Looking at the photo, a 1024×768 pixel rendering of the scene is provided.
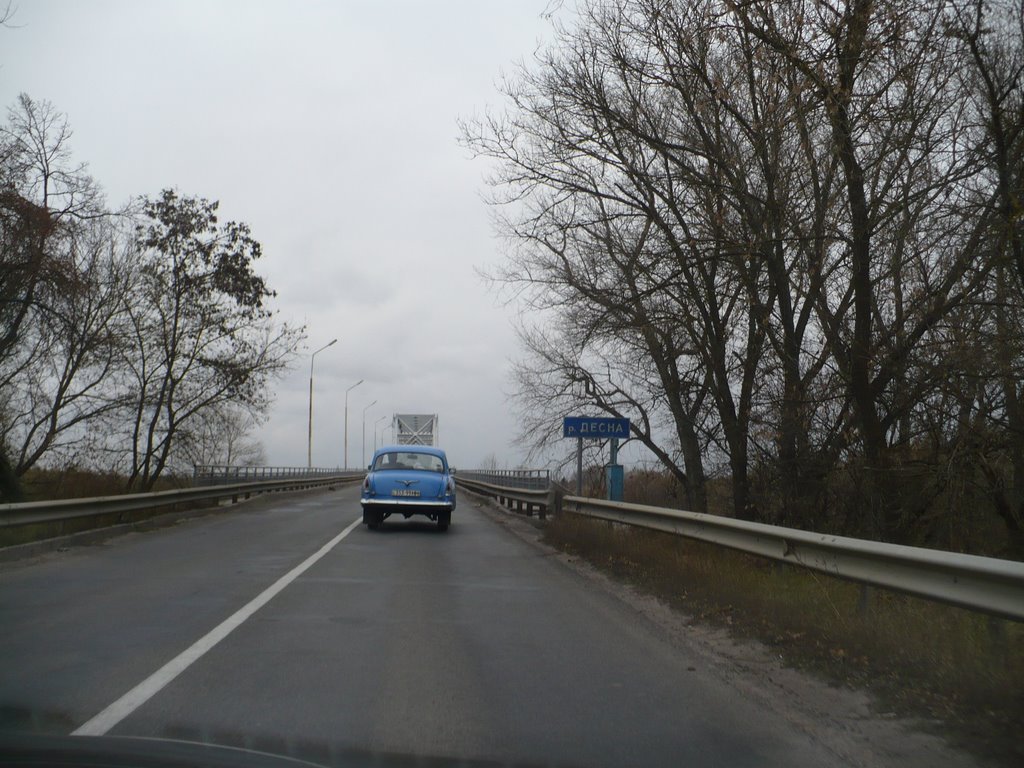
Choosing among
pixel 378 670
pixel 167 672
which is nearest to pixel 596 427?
pixel 378 670

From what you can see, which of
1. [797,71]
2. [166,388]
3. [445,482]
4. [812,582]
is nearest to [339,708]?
[812,582]

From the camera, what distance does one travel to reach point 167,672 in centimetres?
640

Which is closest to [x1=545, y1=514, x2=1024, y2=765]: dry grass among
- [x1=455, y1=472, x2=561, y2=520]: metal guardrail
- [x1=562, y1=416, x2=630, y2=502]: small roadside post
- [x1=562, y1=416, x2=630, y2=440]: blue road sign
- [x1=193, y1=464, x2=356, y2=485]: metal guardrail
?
[x1=455, y1=472, x2=561, y2=520]: metal guardrail

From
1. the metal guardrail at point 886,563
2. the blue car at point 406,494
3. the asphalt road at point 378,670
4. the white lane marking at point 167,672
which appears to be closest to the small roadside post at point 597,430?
the blue car at point 406,494

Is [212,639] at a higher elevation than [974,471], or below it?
below

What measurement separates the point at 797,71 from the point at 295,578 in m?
8.81

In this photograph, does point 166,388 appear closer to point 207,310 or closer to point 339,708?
point 207,310

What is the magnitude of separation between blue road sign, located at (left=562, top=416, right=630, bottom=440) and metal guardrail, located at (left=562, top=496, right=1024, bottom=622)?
10.4m

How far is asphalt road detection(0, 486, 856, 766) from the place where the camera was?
5.02 m

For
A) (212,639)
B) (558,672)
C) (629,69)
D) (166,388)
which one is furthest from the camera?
(166,388)

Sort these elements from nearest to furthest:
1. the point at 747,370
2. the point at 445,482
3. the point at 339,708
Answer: the point at 339,708
the point at 747,370
the point at 445,482

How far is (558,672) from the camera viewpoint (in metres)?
6.74

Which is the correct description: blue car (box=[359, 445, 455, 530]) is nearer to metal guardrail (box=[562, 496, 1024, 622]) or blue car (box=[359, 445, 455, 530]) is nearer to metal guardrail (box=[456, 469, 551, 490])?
metal guardrail (box=[456, 469, 551, 490])

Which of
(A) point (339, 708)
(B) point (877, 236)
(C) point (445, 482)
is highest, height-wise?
(B) point (877, 236)
